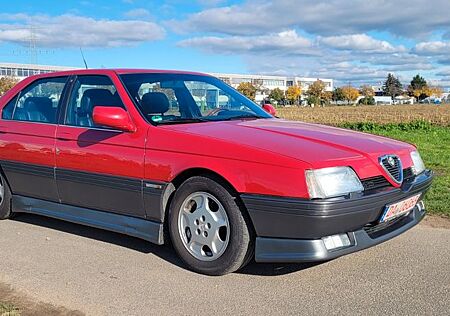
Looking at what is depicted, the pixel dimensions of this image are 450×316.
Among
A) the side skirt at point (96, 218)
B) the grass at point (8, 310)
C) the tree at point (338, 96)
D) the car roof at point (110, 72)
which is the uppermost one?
the tree at point (338, 96)

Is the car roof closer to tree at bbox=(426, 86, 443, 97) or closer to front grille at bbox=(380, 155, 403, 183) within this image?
front grille at bbox=(380, 155, 403, 183)

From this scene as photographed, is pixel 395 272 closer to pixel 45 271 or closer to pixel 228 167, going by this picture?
pixel 228 167

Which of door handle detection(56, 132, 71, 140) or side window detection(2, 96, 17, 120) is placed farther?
side window detection(2, 96, 17, 120)

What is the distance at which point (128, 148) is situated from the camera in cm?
450

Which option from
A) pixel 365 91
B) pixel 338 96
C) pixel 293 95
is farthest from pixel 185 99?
pixel 365 91

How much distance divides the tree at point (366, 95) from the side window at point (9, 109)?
429 ft

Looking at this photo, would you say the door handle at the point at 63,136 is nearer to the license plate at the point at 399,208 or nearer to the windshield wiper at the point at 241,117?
the windshield wiper at the point at 241,117

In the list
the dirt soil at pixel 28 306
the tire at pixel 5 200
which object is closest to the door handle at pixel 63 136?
the tire at pixel 5 200

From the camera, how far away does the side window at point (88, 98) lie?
4945 millimetres

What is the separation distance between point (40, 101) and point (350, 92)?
489 ft

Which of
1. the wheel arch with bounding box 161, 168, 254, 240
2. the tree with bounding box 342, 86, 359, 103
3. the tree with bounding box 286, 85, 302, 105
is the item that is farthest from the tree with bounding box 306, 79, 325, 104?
the wheel arch with bounding box 161, 168, 254, 240

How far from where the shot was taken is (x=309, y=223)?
11.8 feet

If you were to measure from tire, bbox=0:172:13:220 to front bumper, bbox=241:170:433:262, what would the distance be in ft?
10.5

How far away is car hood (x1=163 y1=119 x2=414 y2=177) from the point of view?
3.73m
